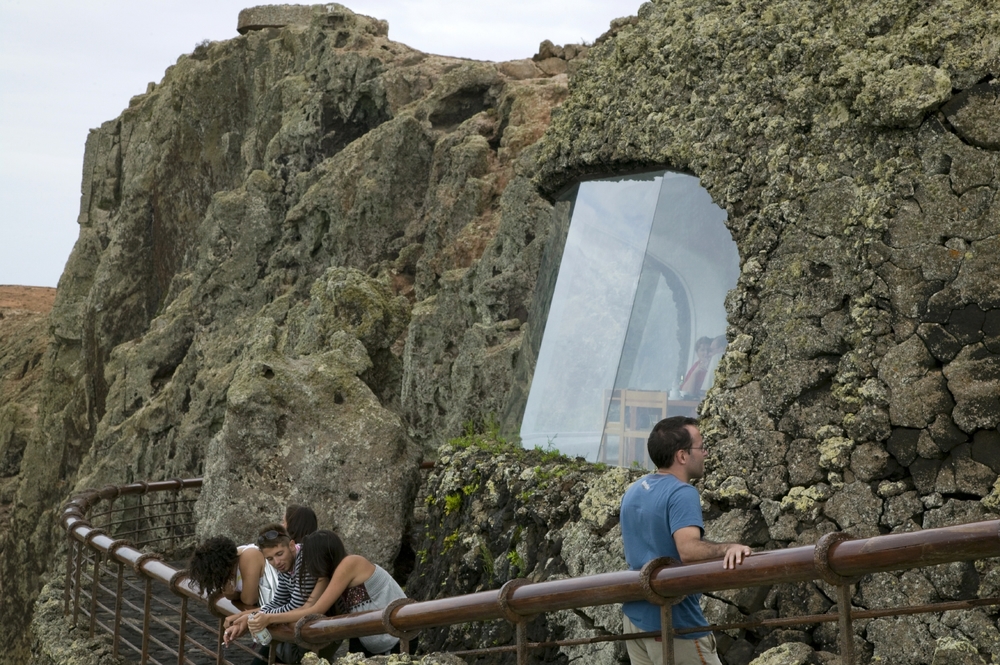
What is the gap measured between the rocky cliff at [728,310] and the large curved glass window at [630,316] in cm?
26

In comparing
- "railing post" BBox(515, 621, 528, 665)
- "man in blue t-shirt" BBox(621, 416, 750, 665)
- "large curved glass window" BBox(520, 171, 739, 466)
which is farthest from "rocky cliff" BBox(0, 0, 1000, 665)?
"railing post" BBox(515, 621, 528, 665)

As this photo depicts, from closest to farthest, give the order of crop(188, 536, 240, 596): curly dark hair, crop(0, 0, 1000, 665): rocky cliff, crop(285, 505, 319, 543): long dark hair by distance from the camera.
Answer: crop(0, 0, 1000, 665): rocky cliff, crop(188, 536, 240, 596): curly dark hair, crop(285, 505, 319, 543): long dark hair

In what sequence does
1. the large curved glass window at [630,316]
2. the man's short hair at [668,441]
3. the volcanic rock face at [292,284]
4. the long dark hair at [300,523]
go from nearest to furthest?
1. the man's short hair at [668,441]
2. the long dark hair at [300,523]
3. the large curved glass window at [630,316]
4. the volcanic rock face at [292,284]

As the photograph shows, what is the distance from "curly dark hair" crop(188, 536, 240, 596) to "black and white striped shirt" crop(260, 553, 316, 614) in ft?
1.18

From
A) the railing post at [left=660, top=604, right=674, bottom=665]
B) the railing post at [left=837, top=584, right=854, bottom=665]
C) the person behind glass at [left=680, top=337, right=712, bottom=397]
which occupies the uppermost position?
the person behind glass at [left=680, top=337, right=712, bottom=397]

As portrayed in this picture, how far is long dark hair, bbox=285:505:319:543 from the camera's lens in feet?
18.0

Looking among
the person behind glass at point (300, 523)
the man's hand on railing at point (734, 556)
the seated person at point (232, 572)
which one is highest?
the man's hand on railing at point (734, 556)

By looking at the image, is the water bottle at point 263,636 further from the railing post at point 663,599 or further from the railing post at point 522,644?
the railing post at point 663,599

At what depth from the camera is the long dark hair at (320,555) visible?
15.0 ft

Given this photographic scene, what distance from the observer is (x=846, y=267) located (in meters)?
5.00

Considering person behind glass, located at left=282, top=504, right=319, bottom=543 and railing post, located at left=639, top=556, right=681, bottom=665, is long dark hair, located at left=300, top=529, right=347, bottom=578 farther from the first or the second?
railing post, located at left=639, top=556, right=681, bottom=665

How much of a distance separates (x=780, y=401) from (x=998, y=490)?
42.4 inches

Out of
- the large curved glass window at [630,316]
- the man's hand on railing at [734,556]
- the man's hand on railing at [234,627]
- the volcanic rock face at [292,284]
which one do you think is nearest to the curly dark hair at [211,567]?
the man's hand on railing at [234,627]

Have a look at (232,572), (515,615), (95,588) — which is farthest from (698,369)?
(95,588)
